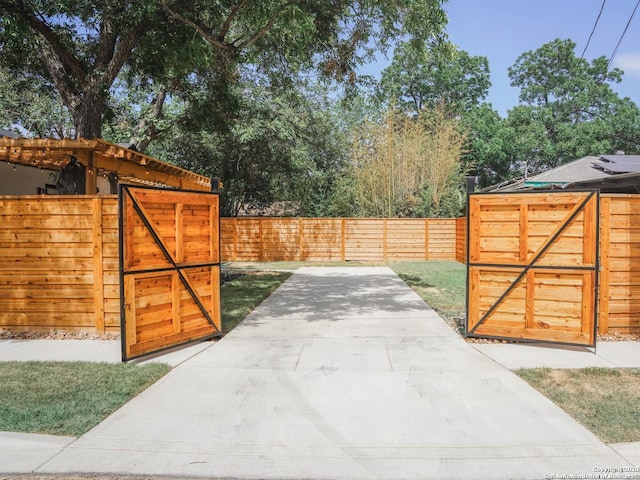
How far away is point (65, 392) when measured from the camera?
165 inches

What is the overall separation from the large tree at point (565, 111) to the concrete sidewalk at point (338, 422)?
102 ft

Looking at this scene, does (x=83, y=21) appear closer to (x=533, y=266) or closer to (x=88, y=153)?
(x=88, y=153)

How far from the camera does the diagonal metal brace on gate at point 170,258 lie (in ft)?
17.1

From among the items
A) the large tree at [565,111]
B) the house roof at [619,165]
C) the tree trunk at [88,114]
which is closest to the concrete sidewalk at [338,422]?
the tree trunk at [88,114]

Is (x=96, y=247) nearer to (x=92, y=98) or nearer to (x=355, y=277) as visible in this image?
(x=92, y=98)

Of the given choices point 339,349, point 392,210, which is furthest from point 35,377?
point 392,210

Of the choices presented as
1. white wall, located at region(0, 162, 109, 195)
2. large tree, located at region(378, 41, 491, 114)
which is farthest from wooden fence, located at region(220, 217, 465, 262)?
large tree, located at region(378, 41, 491, 114)

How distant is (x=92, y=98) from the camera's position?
8.05 metres

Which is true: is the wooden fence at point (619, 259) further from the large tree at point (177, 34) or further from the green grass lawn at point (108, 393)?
the large tree at point (177, 34)

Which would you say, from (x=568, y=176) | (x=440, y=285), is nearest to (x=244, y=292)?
(x=440, y=285)

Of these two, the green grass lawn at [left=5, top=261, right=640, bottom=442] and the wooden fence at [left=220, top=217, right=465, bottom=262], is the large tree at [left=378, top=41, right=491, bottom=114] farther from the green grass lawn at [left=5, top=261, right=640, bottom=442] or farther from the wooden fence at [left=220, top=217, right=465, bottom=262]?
the green grass lawn at [left=5, top=261, right=640, bottom=442]

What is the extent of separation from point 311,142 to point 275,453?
64.1 ft

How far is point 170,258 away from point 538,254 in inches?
185

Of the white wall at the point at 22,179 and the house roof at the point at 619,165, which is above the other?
the house roof at the point at 619,165
